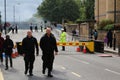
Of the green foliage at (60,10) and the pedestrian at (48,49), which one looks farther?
the green foliage at (60,10)

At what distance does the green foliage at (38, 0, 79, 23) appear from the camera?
130m

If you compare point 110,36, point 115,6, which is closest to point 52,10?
point 115,6

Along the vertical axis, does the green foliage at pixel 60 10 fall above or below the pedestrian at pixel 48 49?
above

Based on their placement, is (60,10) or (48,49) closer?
(48,49)

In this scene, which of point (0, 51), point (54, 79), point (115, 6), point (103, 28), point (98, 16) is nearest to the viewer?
point (54, 79)

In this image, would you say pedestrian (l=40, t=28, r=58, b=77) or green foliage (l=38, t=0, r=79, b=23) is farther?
green foliage (l=38, t=0, r=79, b=23)

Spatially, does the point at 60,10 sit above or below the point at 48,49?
above

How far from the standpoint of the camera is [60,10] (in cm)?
13038

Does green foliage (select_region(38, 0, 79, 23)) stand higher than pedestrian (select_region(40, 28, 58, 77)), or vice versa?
green foliage (select_region(38, 0, 79, 23))

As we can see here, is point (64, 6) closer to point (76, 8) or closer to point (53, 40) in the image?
point (76, 8)

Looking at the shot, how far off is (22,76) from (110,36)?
2328 cm

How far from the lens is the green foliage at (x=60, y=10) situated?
428 ft

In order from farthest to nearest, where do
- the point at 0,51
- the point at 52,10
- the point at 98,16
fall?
the point at 52,10 < the point at 98,16 < the point at 0,51

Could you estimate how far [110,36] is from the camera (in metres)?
A: 40.5
